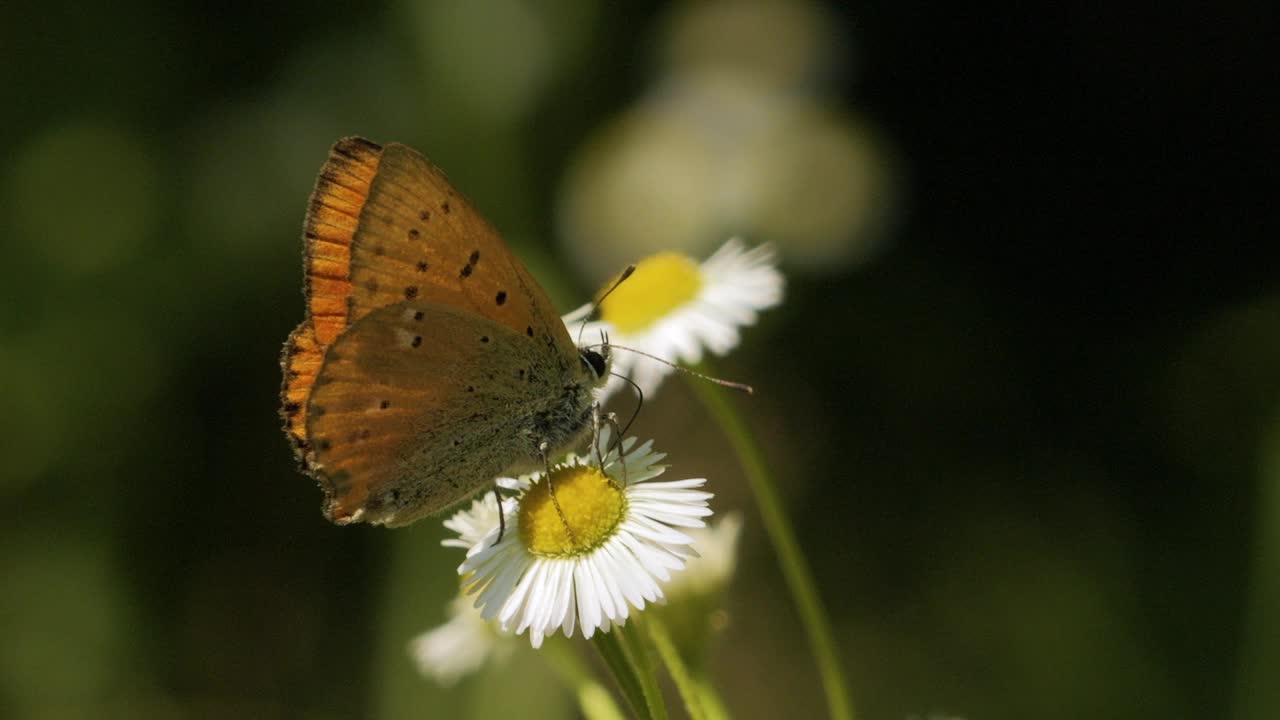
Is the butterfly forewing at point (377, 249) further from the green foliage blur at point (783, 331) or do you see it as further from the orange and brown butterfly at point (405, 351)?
the green foliage blur at point (783, 331)

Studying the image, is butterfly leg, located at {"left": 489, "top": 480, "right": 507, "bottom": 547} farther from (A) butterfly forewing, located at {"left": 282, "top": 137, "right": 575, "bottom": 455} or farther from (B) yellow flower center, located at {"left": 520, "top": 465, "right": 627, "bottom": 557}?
(A) butterfly forewing, located at {"left": 282, "top": 137, "right": 575, "bottom": 455}

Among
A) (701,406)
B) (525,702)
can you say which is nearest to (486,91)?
(701,406)

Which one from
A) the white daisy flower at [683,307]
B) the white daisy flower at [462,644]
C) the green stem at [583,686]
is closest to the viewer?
the green stem at [583,686]

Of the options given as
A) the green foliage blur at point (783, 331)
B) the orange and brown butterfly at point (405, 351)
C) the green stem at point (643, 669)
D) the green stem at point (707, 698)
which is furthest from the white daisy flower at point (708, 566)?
the green foliage blur at point (783, 331)

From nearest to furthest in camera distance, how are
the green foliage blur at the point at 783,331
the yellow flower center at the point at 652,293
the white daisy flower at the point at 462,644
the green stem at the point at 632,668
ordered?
the green stem at the point at 632,668, the white daisy flower at the point at 462,644, the yellow flower center at the point at 652,293, the green foliage blur at the point at 783,331

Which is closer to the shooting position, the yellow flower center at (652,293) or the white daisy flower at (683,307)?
the white daisy flower at (683,307)

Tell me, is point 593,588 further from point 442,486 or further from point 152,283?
point 152,283

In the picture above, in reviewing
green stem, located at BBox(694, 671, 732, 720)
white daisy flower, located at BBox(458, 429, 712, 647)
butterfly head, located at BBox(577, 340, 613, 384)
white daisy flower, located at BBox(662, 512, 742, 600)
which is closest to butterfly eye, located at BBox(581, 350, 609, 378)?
butterfly head, located at BBox(577, 340, 613, 384)
